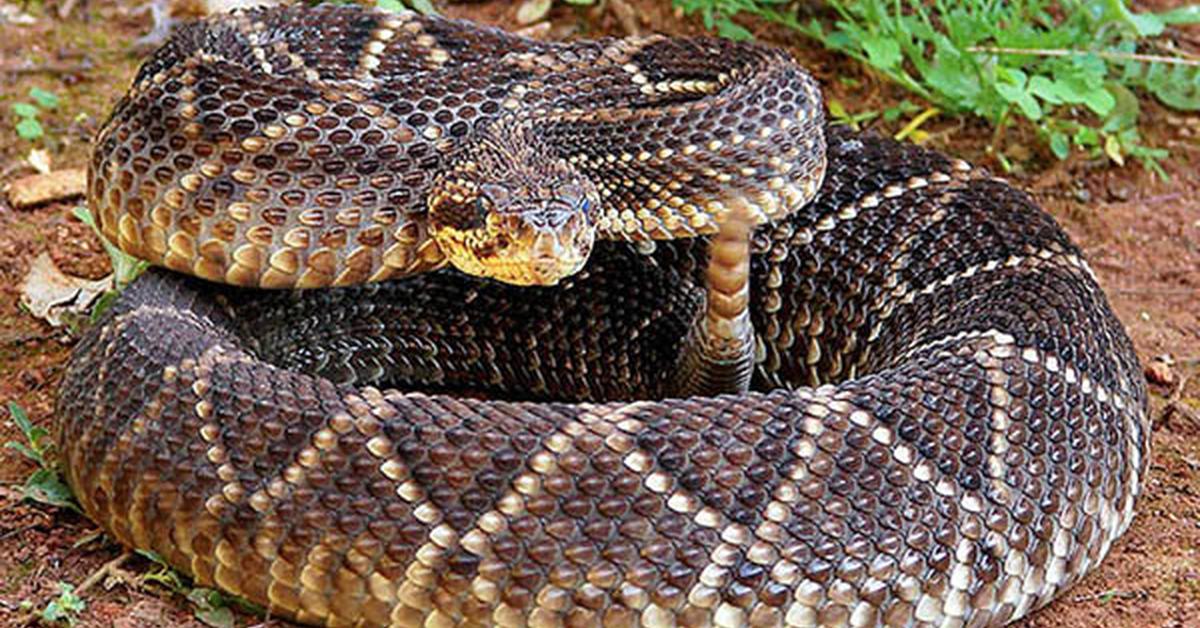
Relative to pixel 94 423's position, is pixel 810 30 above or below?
below

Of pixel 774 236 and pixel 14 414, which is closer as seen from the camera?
pixel 14 414

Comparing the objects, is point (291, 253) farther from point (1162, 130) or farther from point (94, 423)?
point (1162, 130)

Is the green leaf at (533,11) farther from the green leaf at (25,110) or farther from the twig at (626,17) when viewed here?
the green leaf at (25,110)

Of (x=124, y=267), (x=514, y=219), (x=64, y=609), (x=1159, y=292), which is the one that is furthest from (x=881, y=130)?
(x=64, y=609)

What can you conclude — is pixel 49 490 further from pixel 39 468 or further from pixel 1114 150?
pixel 1114 150

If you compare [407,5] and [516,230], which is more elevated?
[516,230]

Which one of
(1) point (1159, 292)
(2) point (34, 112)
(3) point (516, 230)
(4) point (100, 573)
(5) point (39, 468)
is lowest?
(1) point (1159, 292)

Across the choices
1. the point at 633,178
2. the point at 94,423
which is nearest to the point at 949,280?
the point at 633,178
